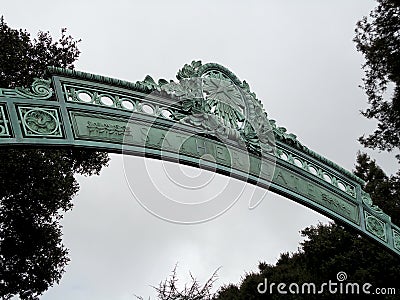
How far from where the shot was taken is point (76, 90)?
393 centimetres

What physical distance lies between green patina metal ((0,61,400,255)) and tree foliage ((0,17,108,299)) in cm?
346

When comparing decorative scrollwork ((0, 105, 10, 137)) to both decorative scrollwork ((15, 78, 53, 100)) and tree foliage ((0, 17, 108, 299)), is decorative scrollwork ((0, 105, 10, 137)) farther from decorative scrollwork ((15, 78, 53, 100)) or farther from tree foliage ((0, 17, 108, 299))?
tree foliage ((0, 17, 108, 299))

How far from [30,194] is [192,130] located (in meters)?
4.35

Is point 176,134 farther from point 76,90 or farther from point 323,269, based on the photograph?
point 323,269

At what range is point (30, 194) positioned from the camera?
313 inches

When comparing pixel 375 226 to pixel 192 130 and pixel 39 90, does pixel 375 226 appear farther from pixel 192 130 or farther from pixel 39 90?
pixel 39 90

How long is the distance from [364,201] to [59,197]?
4.55 metres

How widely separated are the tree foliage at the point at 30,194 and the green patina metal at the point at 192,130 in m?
3.46

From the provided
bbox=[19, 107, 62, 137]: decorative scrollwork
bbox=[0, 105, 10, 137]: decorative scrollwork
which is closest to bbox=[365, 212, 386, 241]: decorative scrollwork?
bbox=[19, 107, 62, 137]: decorative scrollwork

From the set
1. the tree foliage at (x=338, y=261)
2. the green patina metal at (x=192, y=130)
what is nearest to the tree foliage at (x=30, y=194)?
the green patina metal at (x=192, y=130)

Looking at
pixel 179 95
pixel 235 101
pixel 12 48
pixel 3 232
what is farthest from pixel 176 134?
pixel 3 232

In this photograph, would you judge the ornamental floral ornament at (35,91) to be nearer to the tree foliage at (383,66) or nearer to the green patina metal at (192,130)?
the green patina metal at (192,130)

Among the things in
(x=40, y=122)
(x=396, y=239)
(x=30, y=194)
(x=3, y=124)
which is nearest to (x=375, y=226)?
(x=396, y=239)

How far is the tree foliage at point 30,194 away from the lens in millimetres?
7637
